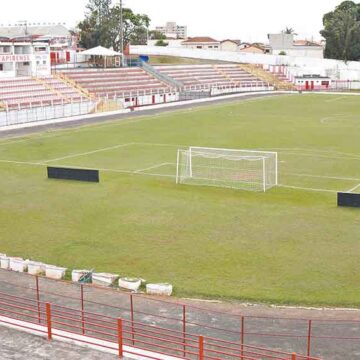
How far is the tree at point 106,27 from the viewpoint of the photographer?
113500 millimetres

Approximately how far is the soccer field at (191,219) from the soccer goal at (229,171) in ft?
2.91

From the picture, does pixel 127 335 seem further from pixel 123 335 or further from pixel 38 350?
pixel 38 350

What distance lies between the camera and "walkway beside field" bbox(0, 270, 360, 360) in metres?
16.1

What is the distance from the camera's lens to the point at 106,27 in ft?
370

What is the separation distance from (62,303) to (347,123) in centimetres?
4567

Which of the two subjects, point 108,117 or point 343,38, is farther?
point 343,38

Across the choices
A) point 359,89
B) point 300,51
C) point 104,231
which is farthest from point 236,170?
point 300,51

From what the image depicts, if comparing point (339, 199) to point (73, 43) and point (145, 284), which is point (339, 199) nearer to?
point (145, 284)

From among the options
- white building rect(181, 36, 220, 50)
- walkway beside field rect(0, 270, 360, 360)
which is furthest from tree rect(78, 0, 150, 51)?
walkway beside field rect(0, 270, 360, 360)

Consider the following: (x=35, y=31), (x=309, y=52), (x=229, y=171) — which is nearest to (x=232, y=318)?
(x=229, y=171)

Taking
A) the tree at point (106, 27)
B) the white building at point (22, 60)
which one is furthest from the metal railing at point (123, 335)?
the tree at point (106, 27)

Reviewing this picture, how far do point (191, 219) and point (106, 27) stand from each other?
90092mm

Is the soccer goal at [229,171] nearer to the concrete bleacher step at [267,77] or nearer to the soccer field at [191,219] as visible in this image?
the soccer field at [191,219]

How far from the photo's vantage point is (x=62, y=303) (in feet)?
62.0
